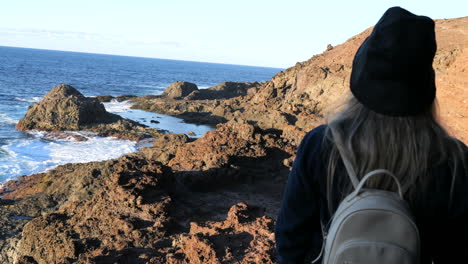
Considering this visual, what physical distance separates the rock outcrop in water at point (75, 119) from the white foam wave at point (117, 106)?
7911mm

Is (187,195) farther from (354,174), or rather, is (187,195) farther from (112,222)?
(354,174)

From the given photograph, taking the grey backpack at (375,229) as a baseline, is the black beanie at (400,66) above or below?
above

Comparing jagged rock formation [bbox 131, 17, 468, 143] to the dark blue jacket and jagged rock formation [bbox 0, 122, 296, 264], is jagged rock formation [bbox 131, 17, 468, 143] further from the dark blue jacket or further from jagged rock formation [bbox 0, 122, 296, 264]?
the dark blue jacket

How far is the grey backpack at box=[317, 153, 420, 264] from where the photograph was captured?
1.36 m

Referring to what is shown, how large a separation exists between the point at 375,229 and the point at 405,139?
34 cm

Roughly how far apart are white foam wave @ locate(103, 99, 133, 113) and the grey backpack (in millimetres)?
36437

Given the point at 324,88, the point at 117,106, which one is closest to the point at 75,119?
the point at 117,106

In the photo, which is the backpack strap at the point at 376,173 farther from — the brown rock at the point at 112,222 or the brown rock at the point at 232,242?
the brown rock at the point at 112,222

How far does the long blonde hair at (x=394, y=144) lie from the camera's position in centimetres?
144

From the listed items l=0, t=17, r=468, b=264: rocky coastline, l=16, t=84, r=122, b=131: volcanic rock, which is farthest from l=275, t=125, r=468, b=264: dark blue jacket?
l=16, t=84, r=122, b=131: volcanic rock

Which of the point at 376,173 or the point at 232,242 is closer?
the point at 376,173

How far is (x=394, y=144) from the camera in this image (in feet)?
4.73

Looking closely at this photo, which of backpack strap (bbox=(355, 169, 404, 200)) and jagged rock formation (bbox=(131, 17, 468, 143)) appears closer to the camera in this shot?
backpack strap (bbox=(355, 169, 404, 200))

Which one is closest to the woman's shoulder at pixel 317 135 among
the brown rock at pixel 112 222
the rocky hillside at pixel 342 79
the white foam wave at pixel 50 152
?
the brown rock at pixel 112 222
